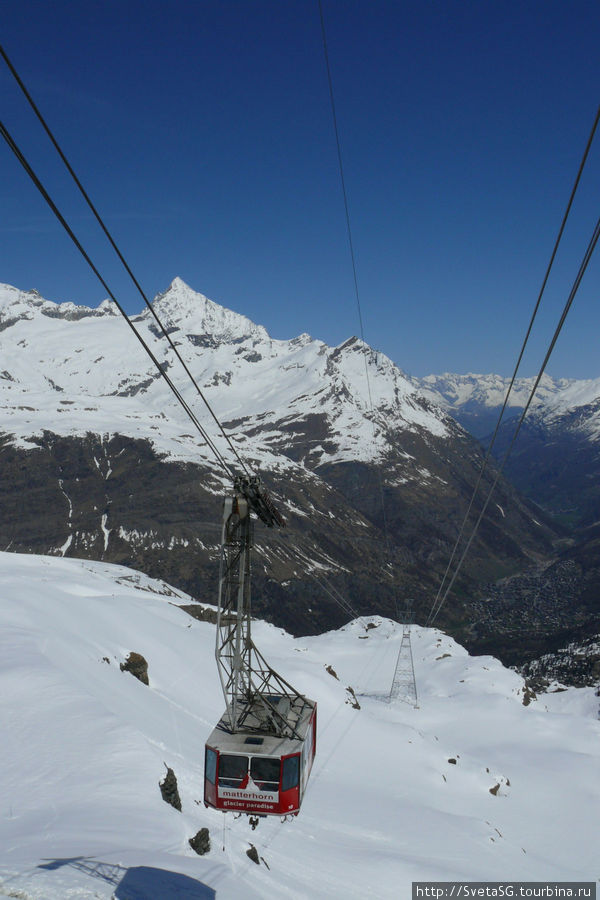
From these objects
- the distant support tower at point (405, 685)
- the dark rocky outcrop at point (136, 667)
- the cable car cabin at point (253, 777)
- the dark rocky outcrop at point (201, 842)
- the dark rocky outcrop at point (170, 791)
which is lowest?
the distant support tower at point (405, 685)

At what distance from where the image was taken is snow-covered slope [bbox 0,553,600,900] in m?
23.4

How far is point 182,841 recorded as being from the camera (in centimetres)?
2592

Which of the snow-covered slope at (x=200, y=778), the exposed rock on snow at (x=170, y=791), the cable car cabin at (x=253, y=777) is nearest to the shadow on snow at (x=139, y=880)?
the snow-covered slope at (x=200, y=778)

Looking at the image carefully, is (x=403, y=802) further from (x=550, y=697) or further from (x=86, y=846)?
(x=550, y=697)

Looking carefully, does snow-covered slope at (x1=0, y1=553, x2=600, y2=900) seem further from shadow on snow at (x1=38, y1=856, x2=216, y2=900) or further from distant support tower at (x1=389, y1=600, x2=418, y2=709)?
distant support tower at (x1=389, y1=600, x2=418, y2=709)

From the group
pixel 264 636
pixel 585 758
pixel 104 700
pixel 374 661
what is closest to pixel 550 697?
pixel 374 661

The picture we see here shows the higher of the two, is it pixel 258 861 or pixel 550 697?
pixel 258 861

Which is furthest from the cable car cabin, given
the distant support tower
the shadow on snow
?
the distant support tower

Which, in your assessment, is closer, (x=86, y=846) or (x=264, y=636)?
(x=86, y=846)

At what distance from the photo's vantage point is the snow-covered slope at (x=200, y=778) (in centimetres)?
2339

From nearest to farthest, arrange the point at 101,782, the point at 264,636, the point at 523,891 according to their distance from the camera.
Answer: the point at 101,782
the point at 523,891
the point at 264,636

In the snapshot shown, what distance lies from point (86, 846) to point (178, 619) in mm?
58785

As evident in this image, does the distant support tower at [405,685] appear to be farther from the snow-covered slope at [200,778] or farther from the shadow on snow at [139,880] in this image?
the shadow on snow at [139,880]

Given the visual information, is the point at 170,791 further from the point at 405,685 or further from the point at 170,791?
the point at 405,685
